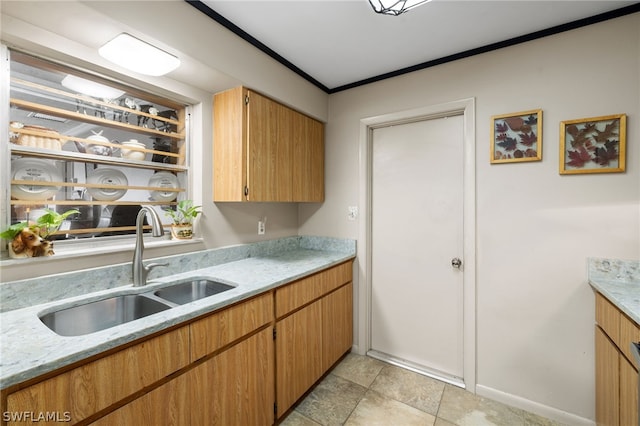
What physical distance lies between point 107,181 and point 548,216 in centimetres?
275

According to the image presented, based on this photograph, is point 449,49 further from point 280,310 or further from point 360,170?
point 280,310

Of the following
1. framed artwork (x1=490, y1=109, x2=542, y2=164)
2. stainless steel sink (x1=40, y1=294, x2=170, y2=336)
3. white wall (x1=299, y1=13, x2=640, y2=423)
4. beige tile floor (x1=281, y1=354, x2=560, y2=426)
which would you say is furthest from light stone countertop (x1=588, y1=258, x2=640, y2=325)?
stainless steel sink (x1=40, y1=294, x2=170, y2=336)

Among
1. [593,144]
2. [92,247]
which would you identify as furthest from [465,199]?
[92,247]

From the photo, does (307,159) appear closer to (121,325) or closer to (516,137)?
(516,137)

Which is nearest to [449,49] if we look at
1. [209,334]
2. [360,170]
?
[360,170]

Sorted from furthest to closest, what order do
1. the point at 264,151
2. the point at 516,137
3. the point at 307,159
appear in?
the point at 307,159, the point at 264,151, the point at 516,137

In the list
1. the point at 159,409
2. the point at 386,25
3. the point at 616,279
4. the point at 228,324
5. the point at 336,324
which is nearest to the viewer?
the point at 159,409

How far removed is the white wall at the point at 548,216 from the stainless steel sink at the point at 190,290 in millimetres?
1829

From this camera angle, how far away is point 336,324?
7.50ft

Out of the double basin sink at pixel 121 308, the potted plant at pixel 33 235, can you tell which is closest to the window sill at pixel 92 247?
the potted plant at pixel 33 235

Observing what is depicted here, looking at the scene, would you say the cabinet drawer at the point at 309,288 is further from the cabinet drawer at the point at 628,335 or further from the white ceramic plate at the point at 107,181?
the cabinet drawer at the point at 628,335

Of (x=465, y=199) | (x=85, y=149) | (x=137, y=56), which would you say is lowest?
(x=465, y=199)

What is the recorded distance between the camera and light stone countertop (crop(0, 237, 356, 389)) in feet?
→ 2.73

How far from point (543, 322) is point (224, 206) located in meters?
2.37
